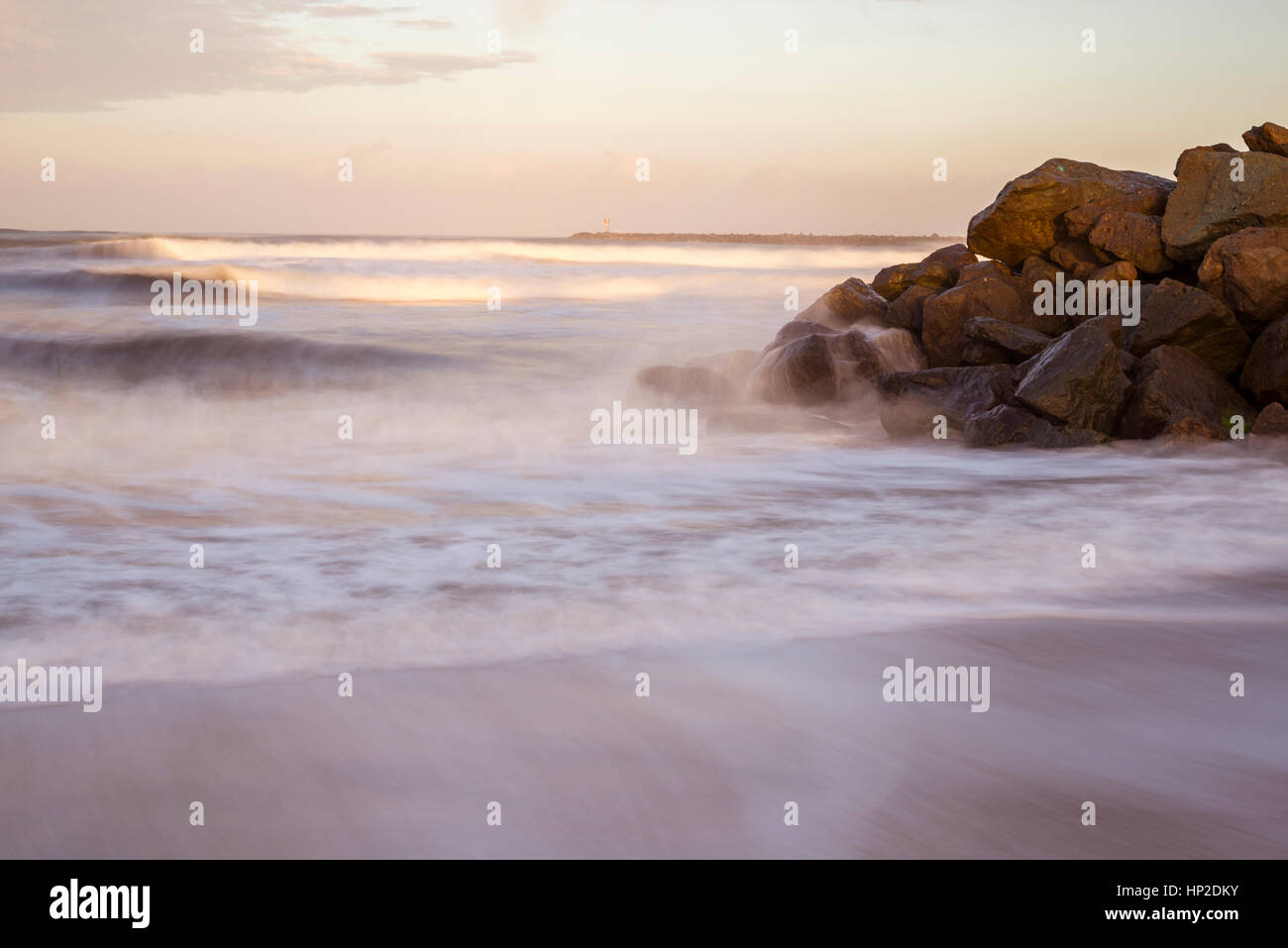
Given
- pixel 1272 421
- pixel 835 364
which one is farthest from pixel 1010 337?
pixel 1272 421

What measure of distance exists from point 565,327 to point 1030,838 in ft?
54.6

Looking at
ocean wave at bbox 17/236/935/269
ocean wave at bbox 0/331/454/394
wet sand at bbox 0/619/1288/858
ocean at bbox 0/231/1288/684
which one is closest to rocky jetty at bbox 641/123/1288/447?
ocean at bbox 0/231/1288/684

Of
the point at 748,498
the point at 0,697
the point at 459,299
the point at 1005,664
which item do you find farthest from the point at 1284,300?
the point at 459,299

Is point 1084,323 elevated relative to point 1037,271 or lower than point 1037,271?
lower

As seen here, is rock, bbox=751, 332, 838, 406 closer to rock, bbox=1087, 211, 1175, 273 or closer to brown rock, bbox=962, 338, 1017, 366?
brown rock, bbox=962, 338, 1017, 366

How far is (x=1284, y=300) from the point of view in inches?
332

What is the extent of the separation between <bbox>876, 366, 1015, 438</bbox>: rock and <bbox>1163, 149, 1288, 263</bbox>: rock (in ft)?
6.38

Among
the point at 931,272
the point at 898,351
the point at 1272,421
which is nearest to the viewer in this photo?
the point at 1272,421

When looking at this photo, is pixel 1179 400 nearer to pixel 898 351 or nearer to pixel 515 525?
pixel 898 351

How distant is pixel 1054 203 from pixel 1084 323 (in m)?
2.37

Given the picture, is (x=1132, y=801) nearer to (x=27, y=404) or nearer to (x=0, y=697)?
(x=0, y=697)

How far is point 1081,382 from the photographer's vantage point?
816 centimetres

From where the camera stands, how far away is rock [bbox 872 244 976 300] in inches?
438

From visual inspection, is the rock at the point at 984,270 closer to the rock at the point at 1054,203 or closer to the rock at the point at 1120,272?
the rock at the point at 1054,203
